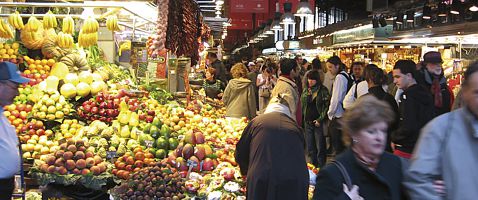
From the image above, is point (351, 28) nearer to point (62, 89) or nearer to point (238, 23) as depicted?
point (238, 23)

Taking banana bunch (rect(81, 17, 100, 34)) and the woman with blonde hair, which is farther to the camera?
the woman with blonde hair

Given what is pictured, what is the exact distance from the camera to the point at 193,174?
22.3ft

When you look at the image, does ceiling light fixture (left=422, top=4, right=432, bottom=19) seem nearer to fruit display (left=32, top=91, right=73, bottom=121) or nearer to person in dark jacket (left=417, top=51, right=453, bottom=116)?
person in dark jacket (left=417, top=51, right=453, bottom=116)

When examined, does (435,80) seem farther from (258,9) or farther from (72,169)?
(258,9)

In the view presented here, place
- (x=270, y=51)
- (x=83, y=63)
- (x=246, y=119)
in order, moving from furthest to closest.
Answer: (x=270, y=51), (x=246, y=119), (x=83, y=63)

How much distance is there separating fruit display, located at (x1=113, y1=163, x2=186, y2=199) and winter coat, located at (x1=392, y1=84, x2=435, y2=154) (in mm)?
2140

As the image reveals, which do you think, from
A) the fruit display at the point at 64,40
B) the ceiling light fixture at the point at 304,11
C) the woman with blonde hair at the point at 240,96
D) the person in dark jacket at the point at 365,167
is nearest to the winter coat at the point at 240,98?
the woman with blonde hair at the point at 240,96

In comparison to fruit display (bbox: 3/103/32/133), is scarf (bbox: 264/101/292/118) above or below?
above

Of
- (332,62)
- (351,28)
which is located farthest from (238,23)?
(332,62)

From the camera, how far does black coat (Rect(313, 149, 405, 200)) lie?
2.92m

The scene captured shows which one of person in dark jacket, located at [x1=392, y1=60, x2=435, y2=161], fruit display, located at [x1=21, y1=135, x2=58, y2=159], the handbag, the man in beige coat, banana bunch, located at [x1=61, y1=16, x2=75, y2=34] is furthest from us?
the handbag

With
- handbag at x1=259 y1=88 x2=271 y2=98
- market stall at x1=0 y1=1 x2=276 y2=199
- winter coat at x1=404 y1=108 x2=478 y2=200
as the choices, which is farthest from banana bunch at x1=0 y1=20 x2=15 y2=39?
winter coat at x1=404 y1=108 x2=478 y2=200

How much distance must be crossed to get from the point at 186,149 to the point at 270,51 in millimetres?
37577

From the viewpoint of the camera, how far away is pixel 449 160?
2895 millimetres
